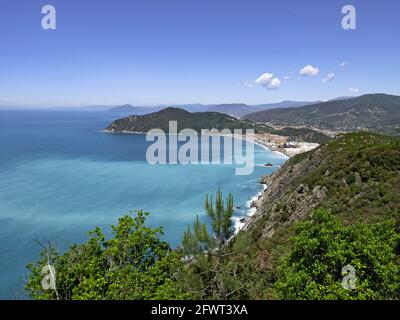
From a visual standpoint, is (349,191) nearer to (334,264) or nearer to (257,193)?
(334,264)

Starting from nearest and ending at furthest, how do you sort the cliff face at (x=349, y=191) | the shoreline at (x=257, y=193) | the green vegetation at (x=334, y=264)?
the green vegetation at (x=334, y=264) < the cliff face at (x=349, y=191) < the shoreline at (x=257, y=193)

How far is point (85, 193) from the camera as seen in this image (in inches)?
2657

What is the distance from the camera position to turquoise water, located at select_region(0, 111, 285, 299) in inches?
1756

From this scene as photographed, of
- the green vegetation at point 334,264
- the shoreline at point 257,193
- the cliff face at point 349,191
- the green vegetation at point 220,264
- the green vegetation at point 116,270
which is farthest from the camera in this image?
the shoreline at point 257,193

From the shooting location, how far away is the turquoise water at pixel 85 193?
44.6 m

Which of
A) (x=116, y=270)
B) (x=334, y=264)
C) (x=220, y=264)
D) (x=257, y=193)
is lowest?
(x=257, y=193)

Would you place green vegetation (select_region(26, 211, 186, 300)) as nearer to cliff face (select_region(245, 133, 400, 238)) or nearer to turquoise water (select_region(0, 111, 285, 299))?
turquoise water (select_region(0, 111, 285, 299))

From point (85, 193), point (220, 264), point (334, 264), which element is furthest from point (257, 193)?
point (334, 264)

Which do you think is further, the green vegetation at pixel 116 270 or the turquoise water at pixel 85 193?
the turquoise water at pixel 85 193

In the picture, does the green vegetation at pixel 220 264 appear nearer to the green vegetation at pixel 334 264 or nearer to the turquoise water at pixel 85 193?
the green vegetation at pixel 334 264

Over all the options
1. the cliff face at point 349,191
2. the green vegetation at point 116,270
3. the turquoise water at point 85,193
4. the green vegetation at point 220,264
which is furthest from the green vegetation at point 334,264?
the turquoise water at point 85,193
